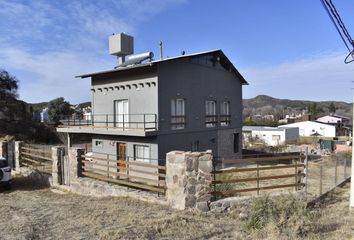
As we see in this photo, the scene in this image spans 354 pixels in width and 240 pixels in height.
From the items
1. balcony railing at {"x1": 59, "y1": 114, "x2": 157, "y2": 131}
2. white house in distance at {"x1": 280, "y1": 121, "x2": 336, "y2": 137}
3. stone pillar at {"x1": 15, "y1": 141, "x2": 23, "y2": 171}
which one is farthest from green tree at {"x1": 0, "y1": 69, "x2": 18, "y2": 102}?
white house in distance at {"x1": 280, "y1": 121, "x2": 336, "y2": 137}

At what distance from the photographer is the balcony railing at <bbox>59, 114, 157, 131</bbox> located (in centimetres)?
1792

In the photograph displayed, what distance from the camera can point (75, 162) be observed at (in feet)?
40.8

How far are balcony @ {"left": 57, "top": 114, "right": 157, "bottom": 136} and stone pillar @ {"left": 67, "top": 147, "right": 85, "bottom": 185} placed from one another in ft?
16.3

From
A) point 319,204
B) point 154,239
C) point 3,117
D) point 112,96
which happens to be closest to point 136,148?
point 112,96

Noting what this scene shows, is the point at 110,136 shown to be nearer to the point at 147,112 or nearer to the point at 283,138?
the point at 147,112

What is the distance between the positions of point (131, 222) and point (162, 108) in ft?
37.7


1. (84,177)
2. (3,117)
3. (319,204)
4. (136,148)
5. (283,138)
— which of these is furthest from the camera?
(283,138)

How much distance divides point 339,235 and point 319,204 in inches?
129

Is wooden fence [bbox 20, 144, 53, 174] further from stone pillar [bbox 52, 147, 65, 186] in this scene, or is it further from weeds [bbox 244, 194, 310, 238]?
weeds [bbox 244, 194, 310, 238]

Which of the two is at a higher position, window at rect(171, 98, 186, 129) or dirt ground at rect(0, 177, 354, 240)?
window at rect(171, 98, 186, 129)

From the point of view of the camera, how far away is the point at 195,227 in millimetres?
6965

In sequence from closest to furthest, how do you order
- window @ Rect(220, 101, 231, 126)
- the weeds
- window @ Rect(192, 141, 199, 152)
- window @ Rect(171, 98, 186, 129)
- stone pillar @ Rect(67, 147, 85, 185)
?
the weeds, stone pillar @ Rect(67, 147, 85, 185), window @ Rect(171, 98, 186, 129), window @ Rect(192, 141, 199, 152), window @ Rect(220, 101, 231, 126)

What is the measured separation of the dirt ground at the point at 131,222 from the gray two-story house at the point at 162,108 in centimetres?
834

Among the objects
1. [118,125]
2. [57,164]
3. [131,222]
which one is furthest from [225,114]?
[131,222]
